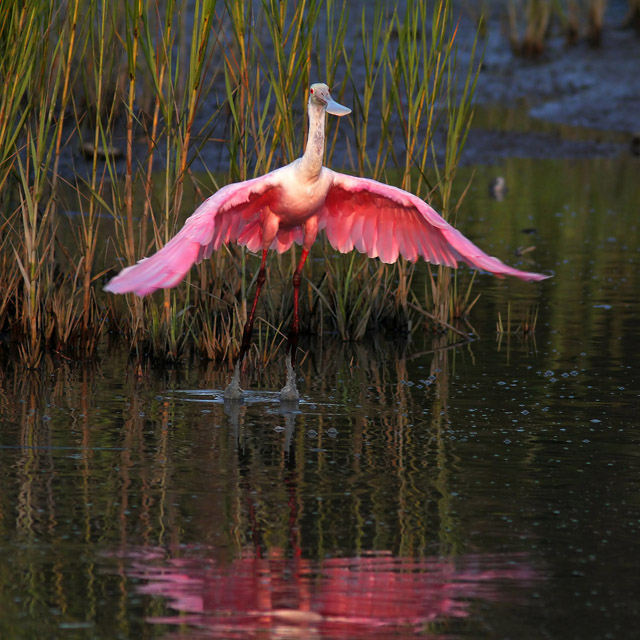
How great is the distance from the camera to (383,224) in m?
8.76

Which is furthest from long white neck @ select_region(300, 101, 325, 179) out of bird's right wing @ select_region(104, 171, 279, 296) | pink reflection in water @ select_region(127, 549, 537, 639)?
pink reflection in water @ select_region(127, 549, 537, 639)

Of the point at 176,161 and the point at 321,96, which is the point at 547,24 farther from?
the point at 321,96

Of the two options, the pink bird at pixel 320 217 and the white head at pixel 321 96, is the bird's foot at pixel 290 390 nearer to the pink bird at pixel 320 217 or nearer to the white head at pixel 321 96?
the pink bird at pixel 320 217

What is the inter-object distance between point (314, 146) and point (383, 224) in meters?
0.94

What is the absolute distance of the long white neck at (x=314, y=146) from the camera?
8.03 meters

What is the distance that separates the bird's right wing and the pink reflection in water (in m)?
1.69

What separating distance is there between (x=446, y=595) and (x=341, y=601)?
0.37m

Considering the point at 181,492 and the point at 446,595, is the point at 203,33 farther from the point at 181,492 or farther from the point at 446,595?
the point at 446,595

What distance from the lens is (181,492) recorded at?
6.14 metres

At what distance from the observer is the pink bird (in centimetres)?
781

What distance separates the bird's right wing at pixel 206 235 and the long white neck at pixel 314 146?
20 centimetres

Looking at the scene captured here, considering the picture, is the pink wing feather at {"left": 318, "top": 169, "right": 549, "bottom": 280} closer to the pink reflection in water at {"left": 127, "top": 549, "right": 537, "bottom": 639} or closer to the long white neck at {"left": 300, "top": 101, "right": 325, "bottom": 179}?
the long white neck at {"left": 300, "top": 101, "right": 325, "bottom": 179}

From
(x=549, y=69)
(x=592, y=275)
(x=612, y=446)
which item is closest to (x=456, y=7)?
(x=549, y=69)

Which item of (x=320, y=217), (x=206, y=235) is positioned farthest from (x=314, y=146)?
(x=206, y=235)
